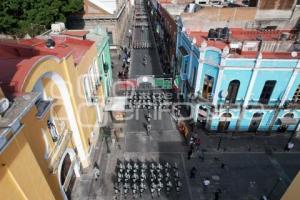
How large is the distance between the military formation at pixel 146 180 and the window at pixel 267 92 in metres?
12.0

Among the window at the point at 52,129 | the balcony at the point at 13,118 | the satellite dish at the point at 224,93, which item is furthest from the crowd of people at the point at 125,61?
the balcony at the point at 13,118

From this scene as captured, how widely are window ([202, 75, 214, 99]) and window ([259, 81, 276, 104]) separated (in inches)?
213

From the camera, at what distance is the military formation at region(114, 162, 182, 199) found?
19125 mm

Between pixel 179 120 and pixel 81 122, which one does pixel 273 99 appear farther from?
pixel 81 122

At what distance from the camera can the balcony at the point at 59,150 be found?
1423 cm

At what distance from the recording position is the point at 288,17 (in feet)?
106

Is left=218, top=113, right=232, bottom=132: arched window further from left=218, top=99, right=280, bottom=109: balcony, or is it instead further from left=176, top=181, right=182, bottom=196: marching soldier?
left=176, top=181, right=182, bottom=196: marching soldier

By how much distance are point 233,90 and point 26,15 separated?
31.1 metres

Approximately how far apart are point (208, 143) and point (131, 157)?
29.7 feet

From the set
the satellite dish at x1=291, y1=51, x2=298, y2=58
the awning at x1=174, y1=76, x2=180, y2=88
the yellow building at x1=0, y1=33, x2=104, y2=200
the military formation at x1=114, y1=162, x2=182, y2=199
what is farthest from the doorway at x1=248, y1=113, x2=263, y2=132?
the yellow building at x1=0, y1=33, x2=104, y2=200

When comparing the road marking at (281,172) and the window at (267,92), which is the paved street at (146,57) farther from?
the road marking at (281,172)

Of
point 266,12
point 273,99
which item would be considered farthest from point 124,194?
point 266,12

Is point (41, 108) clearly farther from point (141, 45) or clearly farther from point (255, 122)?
point (141, 45)

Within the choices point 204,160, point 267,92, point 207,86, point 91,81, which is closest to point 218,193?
point 204,160
